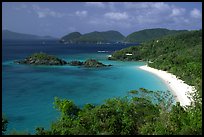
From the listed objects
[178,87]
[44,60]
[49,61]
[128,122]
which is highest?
[128,122]

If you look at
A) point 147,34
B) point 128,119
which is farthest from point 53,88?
point 147,34

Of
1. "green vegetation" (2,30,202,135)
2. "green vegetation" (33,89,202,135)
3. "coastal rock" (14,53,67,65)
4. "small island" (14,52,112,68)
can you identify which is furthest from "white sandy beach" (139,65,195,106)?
"coastal rock" (14,53,67,65)

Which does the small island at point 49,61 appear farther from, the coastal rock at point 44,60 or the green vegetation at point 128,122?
the green vegetation at point 128,122

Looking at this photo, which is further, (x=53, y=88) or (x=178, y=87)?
(x=53, y=88)

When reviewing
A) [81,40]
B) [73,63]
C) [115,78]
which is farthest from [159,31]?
[115,78]

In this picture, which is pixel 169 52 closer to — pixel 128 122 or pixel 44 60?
pixel 44 60

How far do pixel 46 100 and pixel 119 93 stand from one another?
7502mm

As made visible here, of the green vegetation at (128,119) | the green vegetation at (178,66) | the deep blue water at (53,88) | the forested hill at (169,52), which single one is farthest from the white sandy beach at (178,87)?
the green vegetation at (128,119)

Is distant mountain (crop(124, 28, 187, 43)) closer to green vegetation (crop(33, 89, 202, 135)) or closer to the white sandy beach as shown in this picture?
the white sandy beach

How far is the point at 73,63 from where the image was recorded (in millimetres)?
57562

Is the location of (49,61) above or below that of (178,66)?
below

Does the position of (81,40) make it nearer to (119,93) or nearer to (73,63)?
(73,63)

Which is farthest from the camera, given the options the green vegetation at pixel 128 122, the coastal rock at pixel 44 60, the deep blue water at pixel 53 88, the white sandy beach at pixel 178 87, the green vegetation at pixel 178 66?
the coastal rock at pixel 44 60

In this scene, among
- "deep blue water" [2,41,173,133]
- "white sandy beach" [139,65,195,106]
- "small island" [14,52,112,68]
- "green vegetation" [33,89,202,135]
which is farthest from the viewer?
"small island" [14,52,112,68]
